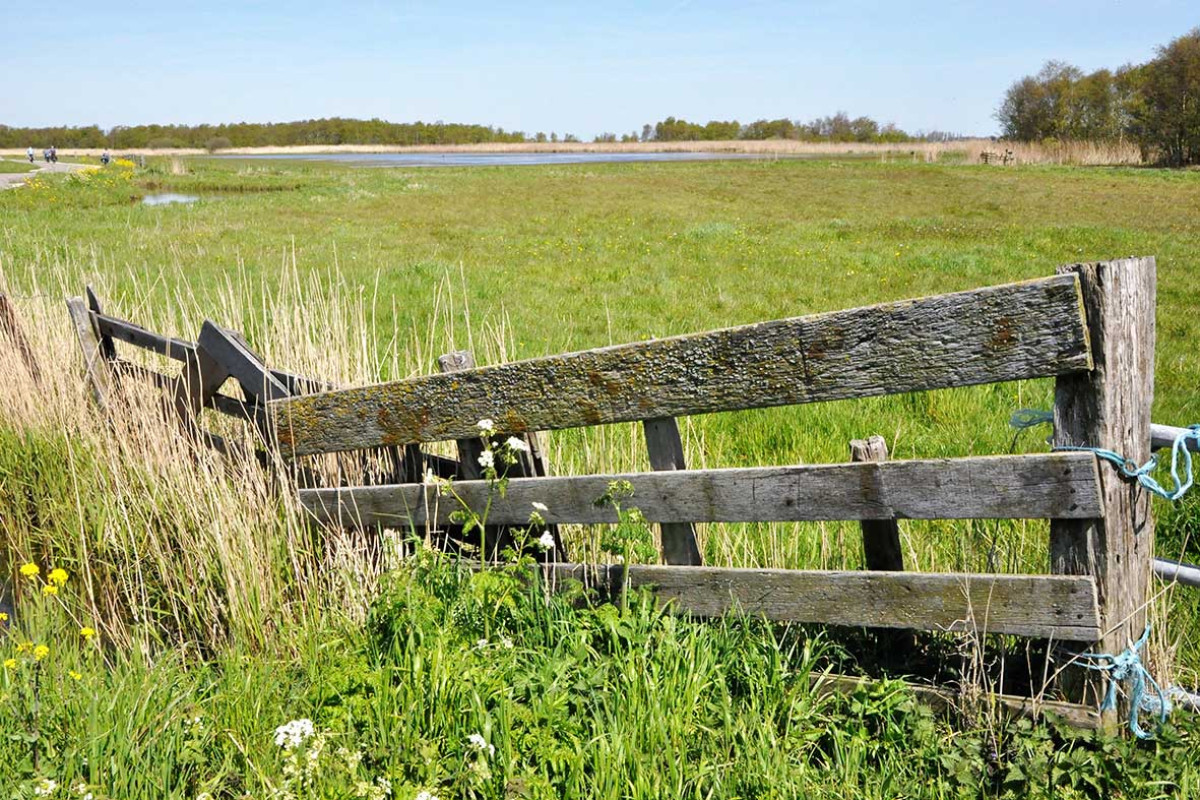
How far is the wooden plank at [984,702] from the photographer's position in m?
2.80

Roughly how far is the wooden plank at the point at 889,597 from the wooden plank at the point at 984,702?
0.21 metres

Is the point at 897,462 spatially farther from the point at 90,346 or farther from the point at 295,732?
the point at 90,346

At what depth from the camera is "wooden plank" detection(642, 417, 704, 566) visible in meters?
3.28

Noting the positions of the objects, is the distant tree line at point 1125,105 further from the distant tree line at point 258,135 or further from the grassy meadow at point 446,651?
the distant tree line at point 258,135

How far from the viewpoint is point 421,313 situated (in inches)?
442

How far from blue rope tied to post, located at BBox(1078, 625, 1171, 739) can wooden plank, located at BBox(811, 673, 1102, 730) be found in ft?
0.23

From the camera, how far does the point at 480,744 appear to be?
2646 millimetres

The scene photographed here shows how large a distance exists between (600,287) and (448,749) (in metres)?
10.7

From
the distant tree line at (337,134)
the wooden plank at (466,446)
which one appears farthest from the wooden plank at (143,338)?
the distant tree line at (337,134)

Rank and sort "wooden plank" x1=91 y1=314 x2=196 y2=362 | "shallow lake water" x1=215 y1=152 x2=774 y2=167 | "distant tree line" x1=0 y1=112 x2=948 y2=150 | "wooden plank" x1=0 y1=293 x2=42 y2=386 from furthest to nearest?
"distant tree line" x1=0 y1=112 x2=948 y2=150
"shallow lake water" x1=215 y1=152 x2=774 y2=167
"wooden plank" x1=0 y1=293 x2=42 y2=386
"wooden plank" x1=91 y1=314 x2=196 y2=362

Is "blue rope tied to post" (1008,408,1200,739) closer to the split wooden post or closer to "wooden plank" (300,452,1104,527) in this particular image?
the split wooden post

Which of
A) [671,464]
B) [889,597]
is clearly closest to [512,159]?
[671,464]

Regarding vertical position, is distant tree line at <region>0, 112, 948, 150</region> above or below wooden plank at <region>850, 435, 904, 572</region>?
above

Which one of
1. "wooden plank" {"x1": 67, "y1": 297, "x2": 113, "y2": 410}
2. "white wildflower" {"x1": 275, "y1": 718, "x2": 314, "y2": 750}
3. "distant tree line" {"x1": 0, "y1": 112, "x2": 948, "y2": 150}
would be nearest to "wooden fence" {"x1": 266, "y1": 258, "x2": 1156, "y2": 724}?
"white wildflower" {"x1": 275, "y1": 718, "x2": 314, "y2": 750}
